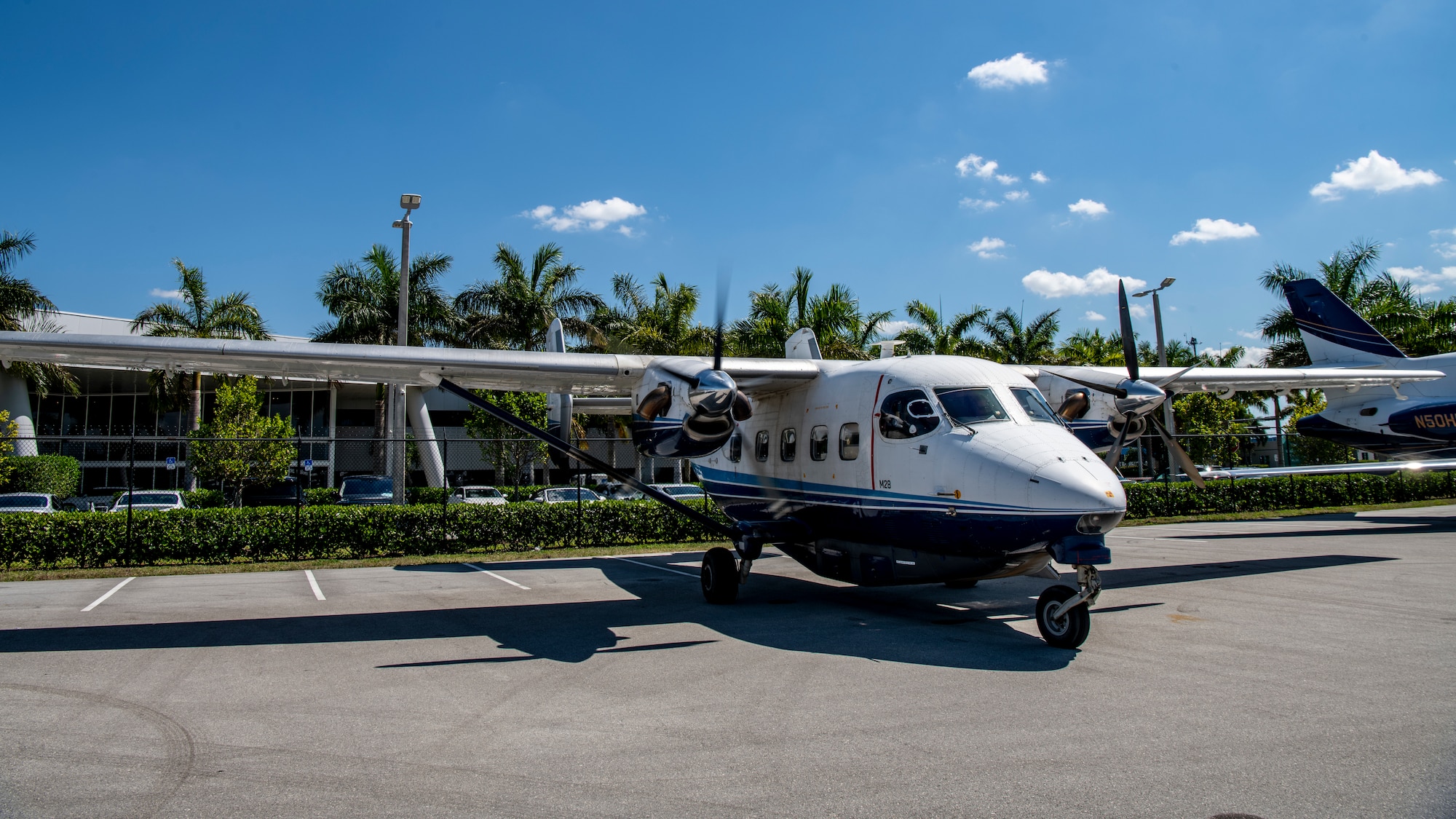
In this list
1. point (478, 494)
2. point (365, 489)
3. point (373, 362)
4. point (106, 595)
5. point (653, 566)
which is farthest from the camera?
point (478, 494)

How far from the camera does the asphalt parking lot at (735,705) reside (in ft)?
13.8

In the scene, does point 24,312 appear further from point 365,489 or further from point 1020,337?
point 1020,337

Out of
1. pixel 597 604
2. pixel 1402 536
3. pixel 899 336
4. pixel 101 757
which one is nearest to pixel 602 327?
pixel 899 336

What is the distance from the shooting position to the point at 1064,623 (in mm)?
7695

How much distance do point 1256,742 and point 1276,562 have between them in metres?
11.2

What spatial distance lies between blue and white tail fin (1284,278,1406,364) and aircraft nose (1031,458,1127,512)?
18.3 meters

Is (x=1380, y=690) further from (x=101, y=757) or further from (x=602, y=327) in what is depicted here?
(x=602, y=327)

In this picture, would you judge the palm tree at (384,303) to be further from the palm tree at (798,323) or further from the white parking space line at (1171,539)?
the white parking space line at (1171,539)

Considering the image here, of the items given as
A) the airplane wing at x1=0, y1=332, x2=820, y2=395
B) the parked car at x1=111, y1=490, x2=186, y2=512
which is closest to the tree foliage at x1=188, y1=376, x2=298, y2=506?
the parked car at x1=111, y1=490, x2=186, y2=512

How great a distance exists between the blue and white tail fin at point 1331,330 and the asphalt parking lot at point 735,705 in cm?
1215

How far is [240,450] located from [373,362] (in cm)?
2297

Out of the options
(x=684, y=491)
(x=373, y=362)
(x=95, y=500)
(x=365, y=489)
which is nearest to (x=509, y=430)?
(x=365, y=489)

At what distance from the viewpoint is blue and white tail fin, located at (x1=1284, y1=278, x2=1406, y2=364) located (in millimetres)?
20625

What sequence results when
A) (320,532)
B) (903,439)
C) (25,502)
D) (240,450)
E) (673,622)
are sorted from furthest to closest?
(240,450) < (25,502) < (320,532) < (673,622) < (903,439)
